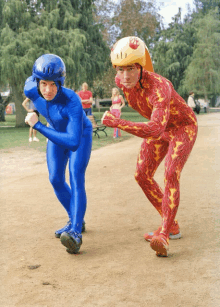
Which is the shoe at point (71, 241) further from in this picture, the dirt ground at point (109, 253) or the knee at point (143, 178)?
the knee at point (143, 178)

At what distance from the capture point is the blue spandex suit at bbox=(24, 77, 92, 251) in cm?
396

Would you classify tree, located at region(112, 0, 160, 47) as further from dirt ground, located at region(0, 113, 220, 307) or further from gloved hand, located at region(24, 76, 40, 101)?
gloved hand, located at region(24, 76, 40, 101)

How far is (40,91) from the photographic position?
4035 millimetres

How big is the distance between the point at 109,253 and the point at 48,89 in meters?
1.63

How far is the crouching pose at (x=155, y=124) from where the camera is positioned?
143 inches

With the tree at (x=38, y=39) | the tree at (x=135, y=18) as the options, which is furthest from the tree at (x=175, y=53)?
the tree at (x=38, y=39)

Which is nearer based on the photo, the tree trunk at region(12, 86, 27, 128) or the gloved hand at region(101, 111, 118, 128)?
the gloved hand at region(101, 111, 118, 128)

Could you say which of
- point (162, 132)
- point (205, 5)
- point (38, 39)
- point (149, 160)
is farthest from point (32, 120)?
point (205, 5)

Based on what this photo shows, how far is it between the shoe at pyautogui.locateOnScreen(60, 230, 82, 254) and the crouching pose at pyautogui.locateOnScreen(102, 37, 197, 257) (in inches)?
27.3

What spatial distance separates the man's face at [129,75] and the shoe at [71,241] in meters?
1.44

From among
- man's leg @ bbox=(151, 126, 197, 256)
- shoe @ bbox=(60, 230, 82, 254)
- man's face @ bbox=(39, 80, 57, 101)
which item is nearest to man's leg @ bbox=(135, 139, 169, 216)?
man's leg @ bbox=(151, 126, 197, 256)

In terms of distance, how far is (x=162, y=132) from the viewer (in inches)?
144

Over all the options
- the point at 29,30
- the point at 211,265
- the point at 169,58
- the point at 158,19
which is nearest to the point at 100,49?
the point at 29,30

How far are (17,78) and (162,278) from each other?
19.1 meters
